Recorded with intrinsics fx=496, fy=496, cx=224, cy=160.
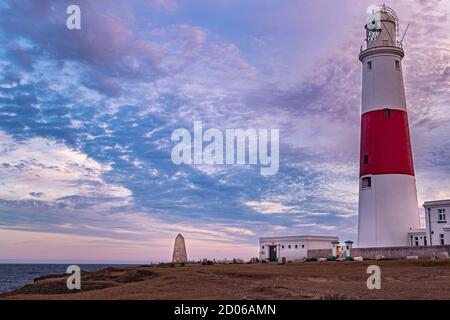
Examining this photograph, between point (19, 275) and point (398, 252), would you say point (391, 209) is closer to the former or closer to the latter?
point (398, 252)

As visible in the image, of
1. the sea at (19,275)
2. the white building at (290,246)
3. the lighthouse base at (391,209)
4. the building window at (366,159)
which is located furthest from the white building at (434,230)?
the sea at (19,275)

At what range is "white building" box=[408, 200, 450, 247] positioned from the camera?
41.8 metres

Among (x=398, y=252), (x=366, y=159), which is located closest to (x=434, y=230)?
(x=398, y=252)

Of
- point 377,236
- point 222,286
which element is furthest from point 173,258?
point 222,286

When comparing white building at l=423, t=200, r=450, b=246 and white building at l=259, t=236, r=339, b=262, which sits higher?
white building at l=423, t=200, r=450, b=246

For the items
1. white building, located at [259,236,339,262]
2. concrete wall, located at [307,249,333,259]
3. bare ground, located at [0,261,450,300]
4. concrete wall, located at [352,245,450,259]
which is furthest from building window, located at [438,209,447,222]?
white building, located at [259,236,339,262]

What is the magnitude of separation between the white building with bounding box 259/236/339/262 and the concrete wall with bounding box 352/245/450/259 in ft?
34.1

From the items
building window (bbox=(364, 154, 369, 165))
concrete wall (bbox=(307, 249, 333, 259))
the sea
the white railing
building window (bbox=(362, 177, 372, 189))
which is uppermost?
the white railing

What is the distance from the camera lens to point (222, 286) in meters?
21.8

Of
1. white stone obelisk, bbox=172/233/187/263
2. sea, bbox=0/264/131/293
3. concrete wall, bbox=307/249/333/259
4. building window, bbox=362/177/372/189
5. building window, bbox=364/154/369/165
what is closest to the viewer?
building window, bbox=362/177/372/189

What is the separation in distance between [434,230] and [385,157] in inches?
298

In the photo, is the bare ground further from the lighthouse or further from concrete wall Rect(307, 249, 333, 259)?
concrete wall Rect(307, 249, 333, 259)
